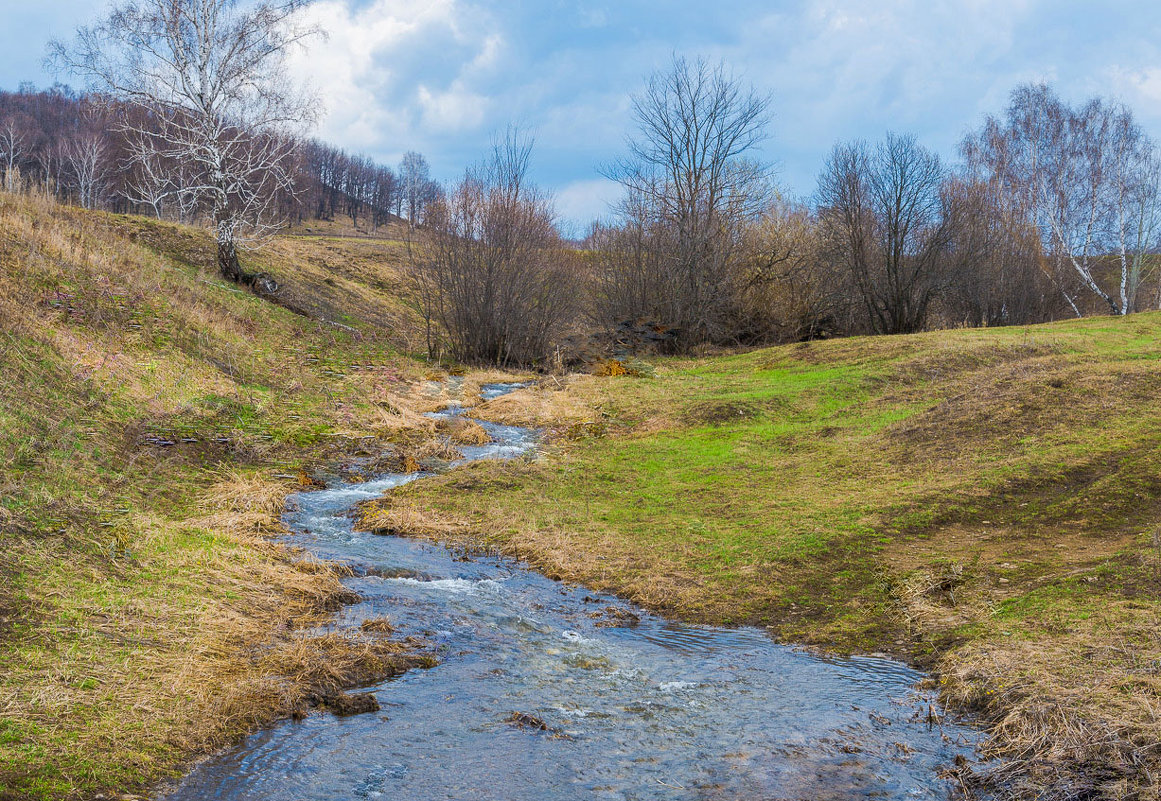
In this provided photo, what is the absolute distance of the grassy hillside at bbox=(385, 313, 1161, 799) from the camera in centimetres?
495

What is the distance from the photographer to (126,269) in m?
16.9

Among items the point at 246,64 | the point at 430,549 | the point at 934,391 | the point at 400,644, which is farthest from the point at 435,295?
→ the point at 400,644

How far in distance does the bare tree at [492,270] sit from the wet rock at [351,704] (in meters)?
20.4

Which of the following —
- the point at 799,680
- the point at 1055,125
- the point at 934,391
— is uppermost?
the point at 1055,125

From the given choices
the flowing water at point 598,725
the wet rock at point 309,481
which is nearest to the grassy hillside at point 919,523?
the flowing water at point 598,725

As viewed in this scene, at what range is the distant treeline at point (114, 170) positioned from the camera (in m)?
26.5

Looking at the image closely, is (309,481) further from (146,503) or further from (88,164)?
(88,164)

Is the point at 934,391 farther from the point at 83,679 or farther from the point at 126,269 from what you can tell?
the point at 126,269

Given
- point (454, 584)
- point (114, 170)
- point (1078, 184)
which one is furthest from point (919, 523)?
point (114, 170)

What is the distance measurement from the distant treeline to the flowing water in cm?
1827

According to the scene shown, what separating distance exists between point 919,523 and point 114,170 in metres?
50.6

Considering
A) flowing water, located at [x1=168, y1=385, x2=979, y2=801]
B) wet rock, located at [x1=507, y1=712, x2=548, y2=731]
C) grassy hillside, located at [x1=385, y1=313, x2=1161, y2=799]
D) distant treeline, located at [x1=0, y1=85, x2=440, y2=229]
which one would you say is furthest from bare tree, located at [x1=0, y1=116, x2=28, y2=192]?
wet rock, located at [x1=507, y1=712, x2=548, y2=731]

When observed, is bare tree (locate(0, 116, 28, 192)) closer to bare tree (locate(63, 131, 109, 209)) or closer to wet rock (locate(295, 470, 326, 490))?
bare tree (locate(63, 131, 109, 209))

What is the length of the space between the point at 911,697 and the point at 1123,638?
1569 mm
